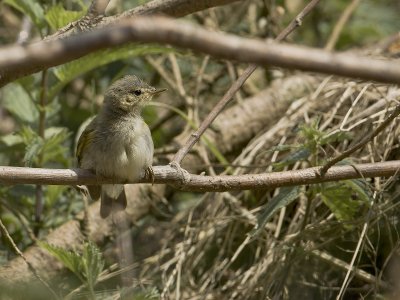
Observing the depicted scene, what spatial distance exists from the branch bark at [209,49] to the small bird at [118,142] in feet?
5.24

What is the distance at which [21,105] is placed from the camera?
392cm

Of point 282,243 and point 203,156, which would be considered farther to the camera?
point 203,156

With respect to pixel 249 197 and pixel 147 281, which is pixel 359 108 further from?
pixel 147 281

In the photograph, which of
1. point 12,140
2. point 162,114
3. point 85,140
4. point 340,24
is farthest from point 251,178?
point 340,24

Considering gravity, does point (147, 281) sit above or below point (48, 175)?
below

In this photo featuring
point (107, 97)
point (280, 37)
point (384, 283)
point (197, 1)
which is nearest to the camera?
point (197, 1)

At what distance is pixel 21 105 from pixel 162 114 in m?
1.27

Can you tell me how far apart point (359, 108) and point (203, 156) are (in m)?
1.00

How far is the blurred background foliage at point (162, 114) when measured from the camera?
9.95 feet

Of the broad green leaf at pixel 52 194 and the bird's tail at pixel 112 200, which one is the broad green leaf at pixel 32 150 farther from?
the bird's tail at pixel 112 200

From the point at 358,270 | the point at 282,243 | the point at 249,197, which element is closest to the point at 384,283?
the point at 358,270

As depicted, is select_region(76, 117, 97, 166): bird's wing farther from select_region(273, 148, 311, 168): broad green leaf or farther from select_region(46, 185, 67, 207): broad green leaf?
select_region(273, 148, 311, 168): broad green leaf

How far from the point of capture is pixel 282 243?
3260 mm

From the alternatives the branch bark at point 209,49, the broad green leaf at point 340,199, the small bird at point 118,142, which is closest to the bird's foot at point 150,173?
the small bird at point 118,142
